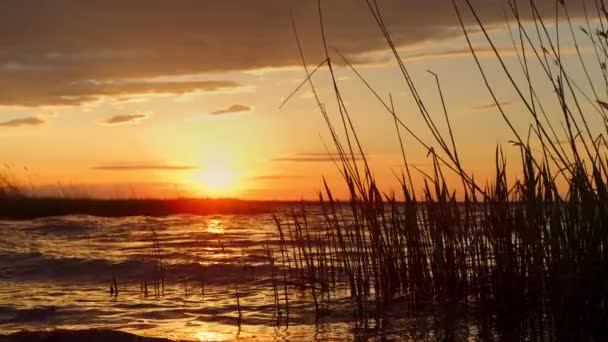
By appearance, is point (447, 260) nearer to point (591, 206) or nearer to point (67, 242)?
point (591, 206)

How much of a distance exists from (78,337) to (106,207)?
2494 cm

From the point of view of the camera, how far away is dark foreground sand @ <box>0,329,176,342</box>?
5242 millimetres

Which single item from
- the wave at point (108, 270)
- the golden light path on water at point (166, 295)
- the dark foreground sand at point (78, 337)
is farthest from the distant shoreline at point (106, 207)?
the dark foreground sand at point (78, 337)

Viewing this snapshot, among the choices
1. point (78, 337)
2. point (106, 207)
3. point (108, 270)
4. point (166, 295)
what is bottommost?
point (78, 337)

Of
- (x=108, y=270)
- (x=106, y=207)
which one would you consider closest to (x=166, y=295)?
(x=108, y=270)

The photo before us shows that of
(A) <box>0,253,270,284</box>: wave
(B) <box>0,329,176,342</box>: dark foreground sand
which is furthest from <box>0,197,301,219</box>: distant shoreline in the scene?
(B) <box>0,329,176,342</box>: dark foreground sand

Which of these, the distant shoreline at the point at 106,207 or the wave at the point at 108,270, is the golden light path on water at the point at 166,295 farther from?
the distant shoreline at the point at 106,207

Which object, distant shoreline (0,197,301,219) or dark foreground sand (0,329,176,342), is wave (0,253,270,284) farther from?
distant shoreline (0,197,301,219)

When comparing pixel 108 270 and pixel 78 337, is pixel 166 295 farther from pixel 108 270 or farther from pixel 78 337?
pixel 78 337

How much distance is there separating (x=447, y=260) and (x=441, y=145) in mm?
1719

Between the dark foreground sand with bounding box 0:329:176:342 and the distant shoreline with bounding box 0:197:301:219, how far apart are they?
67.1ft

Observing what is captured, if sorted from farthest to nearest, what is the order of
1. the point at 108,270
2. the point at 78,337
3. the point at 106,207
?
1. the point at 106,207
2. the point at 108,270
3. the point at 78,337

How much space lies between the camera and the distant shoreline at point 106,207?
2575 cm

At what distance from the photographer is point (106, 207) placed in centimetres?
2941
